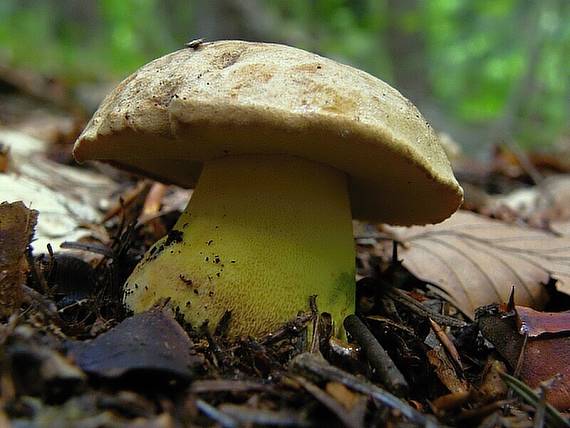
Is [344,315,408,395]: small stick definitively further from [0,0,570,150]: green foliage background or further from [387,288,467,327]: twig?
[0,0,570,150]: green foliage background

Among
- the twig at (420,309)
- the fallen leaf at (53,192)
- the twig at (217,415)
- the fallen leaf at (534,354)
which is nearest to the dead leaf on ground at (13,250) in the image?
the fallen leaf at (53,192)

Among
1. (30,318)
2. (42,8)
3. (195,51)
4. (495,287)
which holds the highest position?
(42,8)

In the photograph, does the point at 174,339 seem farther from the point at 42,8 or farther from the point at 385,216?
the point at 42,8

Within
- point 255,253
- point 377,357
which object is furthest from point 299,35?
point 377,357

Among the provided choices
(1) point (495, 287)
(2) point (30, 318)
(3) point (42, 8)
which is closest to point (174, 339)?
(2) point (30, 318)

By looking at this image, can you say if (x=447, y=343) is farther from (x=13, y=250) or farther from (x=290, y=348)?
(x=13, y=250)

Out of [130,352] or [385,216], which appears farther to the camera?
[385,216]
